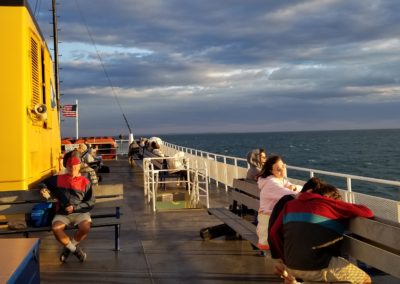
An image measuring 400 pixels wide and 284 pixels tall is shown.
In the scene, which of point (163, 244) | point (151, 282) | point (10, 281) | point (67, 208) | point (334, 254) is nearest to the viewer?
point (10, 281)

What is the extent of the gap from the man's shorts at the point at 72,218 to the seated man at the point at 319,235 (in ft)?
11.0

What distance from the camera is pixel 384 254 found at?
3.90 m

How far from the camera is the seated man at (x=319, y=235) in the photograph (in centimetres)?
426

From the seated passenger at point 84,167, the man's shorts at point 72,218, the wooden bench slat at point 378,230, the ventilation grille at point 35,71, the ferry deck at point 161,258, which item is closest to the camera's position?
the wooden bench slat at point 378,230

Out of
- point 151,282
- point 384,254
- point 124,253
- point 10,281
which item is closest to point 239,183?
point 124,253

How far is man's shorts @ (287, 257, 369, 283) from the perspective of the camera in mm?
4285

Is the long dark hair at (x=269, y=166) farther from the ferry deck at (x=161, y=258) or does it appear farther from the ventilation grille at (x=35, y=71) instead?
the ventilation grille at (x=35, y=71)

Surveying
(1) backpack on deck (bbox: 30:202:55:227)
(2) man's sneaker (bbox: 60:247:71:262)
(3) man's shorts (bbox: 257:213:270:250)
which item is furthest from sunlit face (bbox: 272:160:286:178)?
(1) backpack on deck (bbox: 30:202:55:227)

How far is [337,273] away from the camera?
14.2 ft

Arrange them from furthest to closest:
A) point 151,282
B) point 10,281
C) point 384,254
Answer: point 151,282
point 384,254
point 10,281

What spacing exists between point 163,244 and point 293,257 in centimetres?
356

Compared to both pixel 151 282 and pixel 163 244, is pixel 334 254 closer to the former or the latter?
pixel 151 282

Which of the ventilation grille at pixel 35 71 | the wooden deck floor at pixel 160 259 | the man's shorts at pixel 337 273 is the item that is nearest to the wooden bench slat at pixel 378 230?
the man's shorts at pixel 337 273

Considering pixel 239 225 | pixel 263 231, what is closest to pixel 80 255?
pixel 239 225
